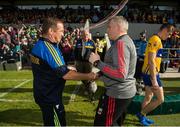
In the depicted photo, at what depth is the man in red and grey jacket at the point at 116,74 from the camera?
4.21 m

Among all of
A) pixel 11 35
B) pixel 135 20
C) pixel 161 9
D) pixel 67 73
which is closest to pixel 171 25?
pixel 67 73

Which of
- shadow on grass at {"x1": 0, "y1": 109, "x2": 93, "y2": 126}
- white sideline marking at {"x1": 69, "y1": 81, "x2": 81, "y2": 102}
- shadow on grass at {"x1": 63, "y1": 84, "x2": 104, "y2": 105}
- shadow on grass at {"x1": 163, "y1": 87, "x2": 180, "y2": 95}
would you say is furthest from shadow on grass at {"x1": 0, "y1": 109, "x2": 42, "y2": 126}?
shadow on grass at {"x1": 163, "y1": 87, "x2": 180, "y2": 95}

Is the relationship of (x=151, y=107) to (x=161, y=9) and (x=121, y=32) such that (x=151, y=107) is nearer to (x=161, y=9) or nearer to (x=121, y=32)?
(x=121, y=32)

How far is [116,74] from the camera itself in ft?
13.7

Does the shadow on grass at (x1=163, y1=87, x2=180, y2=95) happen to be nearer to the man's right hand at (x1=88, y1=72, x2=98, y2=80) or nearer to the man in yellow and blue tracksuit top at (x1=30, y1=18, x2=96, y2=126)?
the man's right hand at (x1=88, y1=72, x2=98, y2=80)

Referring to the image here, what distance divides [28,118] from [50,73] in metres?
3.50

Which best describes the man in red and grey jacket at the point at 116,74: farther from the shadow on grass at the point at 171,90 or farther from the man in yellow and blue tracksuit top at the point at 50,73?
the shadow on grass at the point at 171,90

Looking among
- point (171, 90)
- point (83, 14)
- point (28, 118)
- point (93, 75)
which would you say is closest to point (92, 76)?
point (93, 75)

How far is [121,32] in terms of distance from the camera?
438 centimetres

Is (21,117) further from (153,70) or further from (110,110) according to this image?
(110,110)

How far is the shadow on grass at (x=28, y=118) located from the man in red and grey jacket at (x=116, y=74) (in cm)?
260

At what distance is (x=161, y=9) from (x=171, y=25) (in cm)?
2832

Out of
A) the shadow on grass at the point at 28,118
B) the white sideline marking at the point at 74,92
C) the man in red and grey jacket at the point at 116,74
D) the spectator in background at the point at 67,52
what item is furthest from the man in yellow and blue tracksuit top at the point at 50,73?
the white sideline marking at the point at 74,92

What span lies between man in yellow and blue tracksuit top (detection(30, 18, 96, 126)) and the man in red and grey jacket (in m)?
0.27
